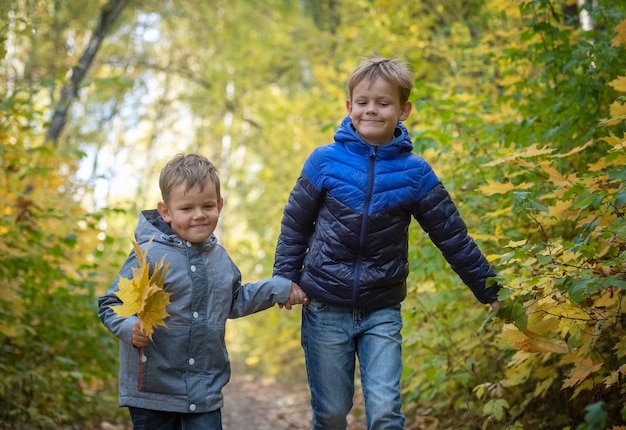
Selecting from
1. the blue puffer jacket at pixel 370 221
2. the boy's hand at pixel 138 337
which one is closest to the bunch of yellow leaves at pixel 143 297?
the boy's hand at pixel 138 337

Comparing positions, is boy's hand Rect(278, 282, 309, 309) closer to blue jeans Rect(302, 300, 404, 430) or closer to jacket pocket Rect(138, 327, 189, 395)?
blue jeans Rect(302, 300, 404, 430)

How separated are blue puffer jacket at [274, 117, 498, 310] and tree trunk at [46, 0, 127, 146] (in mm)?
5281

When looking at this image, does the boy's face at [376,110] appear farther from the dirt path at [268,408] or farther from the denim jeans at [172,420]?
the dirt path at [268,408]

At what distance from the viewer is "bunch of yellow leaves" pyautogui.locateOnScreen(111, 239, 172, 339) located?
9.21 feet

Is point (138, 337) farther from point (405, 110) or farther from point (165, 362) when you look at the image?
point (405, 110)

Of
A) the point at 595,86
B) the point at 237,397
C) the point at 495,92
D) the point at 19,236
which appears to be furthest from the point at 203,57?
the point at 595,86

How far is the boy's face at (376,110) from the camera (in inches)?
128

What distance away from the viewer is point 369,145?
326cm

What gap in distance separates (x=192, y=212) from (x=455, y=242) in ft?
4.04

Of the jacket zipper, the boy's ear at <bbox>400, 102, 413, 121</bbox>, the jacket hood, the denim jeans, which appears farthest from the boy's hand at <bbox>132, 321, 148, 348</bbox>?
the boy's ear at <bbox>400, 102, 413, 121</bbox>

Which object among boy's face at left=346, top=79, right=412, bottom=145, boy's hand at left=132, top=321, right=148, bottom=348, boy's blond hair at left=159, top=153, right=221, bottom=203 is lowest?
boy's hand at left=132, top=321, right=148, bottom=348

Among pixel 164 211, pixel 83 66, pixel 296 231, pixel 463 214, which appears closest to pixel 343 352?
pixel 296 231

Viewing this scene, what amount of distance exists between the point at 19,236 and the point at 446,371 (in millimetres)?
3022

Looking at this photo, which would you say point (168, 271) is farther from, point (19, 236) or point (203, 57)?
point (203, 57)
